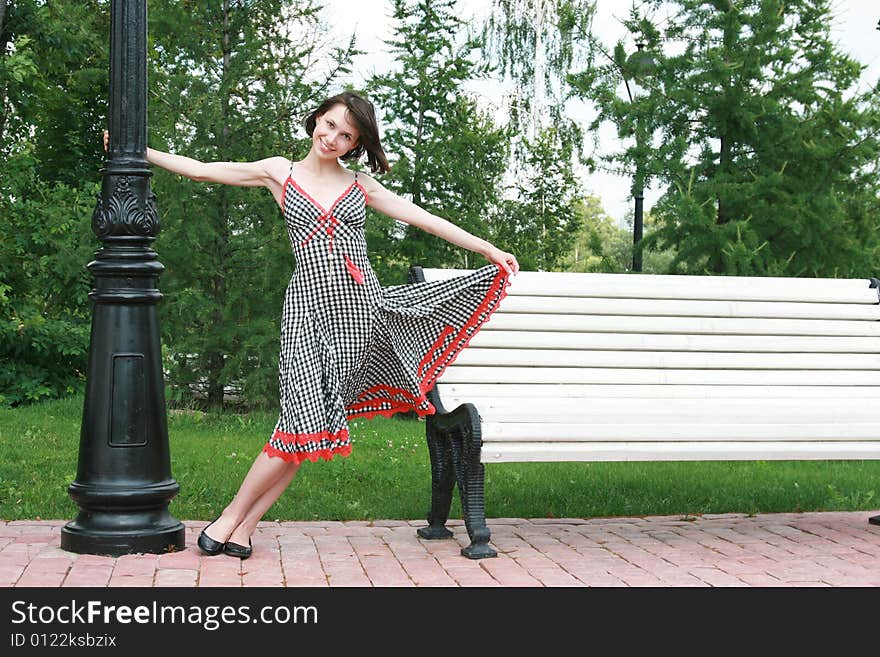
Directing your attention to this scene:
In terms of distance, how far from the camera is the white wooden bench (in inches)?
176

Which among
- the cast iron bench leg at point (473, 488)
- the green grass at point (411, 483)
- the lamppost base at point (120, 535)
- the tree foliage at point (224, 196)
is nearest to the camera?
the lamppost base at point (120, 535)

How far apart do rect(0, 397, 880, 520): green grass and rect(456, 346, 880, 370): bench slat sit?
76cm

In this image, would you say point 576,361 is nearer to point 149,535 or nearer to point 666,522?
point 666,522

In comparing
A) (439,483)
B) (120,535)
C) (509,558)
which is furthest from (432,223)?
(120,535)

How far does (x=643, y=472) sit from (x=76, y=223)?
556 centimetres

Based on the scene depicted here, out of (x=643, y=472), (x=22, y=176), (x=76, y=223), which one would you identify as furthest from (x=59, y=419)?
(x=643, y=472)

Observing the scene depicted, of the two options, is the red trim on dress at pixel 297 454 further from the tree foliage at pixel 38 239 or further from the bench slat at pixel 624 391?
the tree foliage at pixel 38 239

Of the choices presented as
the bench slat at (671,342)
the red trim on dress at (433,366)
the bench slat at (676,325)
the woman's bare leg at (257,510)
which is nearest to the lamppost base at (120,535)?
the woman's bare leg at (257,510)

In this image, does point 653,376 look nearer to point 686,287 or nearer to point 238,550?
point 686,287

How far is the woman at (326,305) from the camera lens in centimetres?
428

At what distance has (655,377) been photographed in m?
5.20

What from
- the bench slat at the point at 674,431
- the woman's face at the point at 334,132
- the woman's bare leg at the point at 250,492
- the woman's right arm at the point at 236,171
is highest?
the woman's face at the point at 334,132

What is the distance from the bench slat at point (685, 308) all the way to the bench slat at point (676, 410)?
1.76ft

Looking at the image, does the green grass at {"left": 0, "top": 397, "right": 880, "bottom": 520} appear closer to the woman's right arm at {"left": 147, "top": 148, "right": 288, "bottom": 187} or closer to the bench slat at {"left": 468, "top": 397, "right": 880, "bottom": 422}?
the bench slat at {"left": 468, "top": 397, "right": 880, "bottom": 422}
